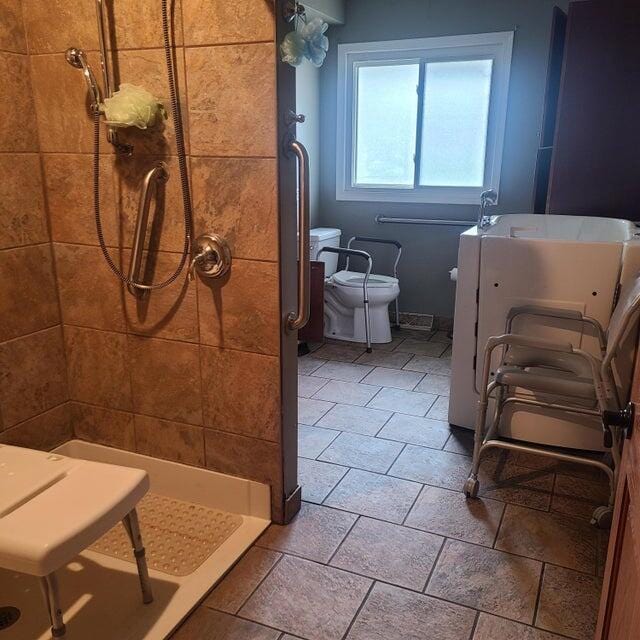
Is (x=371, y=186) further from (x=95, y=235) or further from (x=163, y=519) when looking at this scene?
(x=163, y=519)

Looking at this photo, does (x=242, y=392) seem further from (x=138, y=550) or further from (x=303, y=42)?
(x=303, y=42)

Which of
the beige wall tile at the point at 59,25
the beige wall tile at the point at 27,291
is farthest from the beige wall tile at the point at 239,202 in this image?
the beige wall tile at the point at 27,291

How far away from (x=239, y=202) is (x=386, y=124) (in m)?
2.89

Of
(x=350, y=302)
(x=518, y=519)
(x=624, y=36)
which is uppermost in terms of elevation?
(x=624, y=36)

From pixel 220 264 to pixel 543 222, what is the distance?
77.5 inches

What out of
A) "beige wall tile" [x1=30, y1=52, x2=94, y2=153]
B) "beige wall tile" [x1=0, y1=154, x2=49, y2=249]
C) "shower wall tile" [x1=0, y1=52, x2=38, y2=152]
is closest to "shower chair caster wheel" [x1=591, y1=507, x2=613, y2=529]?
"beige wall tile" [x1=30, y1=52, x2=94, y2=153]

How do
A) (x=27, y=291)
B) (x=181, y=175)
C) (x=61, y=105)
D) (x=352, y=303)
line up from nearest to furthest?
1. (x=181, y=175)
2. (x=61, y=105)
3. (x=27, y=291)
4. (x=352, y=303)

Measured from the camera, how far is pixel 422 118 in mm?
4191

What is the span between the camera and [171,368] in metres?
2.04

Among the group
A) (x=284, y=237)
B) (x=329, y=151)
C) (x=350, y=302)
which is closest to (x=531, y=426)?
(x=284, y=237)

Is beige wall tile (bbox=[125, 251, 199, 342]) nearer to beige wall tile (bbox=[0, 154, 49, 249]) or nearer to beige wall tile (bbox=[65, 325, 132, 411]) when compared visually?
beige wall tile (bbox=[65, 325, 132, 411])

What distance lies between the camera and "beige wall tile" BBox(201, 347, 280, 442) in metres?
1.90

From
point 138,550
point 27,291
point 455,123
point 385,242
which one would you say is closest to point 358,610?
point 138,550

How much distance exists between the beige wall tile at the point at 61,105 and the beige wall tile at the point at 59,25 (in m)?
0.04
